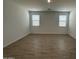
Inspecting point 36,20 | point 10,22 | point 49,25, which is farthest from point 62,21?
point 10,22

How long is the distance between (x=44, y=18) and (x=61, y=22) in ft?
5.17

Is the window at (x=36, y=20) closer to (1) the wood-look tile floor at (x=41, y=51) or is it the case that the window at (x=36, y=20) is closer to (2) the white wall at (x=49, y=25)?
(2) the white wall at (x=49, y=25)

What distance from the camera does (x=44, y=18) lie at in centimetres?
1241

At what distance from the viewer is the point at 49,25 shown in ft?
40.7

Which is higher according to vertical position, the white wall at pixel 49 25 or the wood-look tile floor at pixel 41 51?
the white wall at pixel 49 25

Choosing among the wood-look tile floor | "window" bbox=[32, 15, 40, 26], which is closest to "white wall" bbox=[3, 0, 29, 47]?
the wood-look tile floor

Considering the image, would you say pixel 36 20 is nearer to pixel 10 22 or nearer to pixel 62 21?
pixel 62 21

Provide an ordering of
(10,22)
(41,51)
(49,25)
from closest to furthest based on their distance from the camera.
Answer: (41,51), (10,22), (49,25)

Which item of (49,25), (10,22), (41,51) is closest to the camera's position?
(41,51)

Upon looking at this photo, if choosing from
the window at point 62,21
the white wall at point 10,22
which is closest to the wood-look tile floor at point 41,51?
the white wall at point 10,22

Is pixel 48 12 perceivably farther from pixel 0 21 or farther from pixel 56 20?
pixel 0 21

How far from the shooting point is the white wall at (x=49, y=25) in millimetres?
12328

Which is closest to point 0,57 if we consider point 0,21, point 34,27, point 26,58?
point 0,21

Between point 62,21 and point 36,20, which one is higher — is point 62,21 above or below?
below
